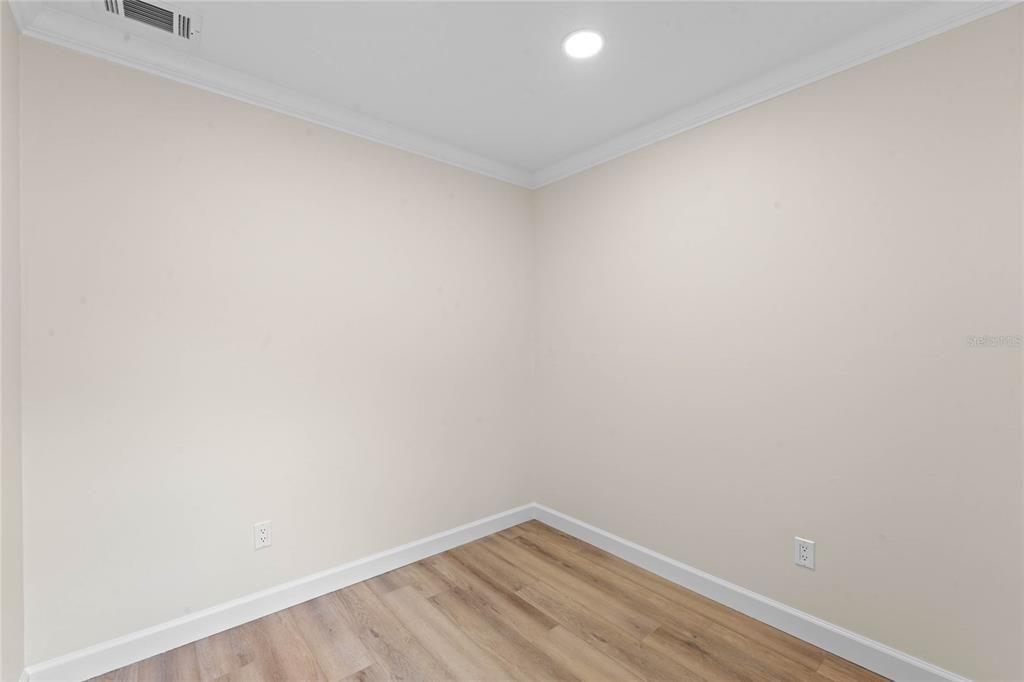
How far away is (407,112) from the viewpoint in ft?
8.10

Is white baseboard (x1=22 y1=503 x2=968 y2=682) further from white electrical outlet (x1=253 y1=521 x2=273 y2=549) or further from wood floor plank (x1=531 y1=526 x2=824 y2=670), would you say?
white electrical outlet (x1=253 y1=521 x2=273 y2=549)

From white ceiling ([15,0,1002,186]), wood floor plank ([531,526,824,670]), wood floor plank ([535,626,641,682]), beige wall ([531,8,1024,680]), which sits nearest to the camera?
beige wall ([531,8,1024,680])

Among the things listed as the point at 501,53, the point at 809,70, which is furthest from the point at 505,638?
the point at 809,70

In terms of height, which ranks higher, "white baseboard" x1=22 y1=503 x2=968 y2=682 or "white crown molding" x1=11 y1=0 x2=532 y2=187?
"white crown molding" x1=11 y1=0 x2=532 y2=187

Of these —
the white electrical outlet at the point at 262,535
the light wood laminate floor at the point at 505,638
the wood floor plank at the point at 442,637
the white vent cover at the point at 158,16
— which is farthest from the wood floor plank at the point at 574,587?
the white vent cover at the point at 158,16

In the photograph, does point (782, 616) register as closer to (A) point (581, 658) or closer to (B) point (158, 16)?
(A) point (581, 658)

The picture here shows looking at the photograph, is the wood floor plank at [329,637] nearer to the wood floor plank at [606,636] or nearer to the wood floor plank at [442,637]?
the wood floor plank at [442,637]

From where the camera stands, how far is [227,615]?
2086 mm

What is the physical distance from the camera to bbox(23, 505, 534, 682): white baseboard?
176 cm

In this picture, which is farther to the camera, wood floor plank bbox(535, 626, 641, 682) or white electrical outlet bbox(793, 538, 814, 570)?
white electrical outlet bbox(793, 538, 814, 570)

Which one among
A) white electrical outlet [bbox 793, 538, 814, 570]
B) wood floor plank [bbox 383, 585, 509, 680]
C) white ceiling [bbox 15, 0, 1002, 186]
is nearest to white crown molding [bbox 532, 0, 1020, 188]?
white ceiling [bbox 15, 0, 1002, 186]

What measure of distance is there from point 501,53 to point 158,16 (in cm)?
128

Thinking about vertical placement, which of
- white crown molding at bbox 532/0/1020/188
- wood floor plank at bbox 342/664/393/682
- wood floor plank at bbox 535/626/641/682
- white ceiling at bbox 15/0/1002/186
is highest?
white ceiling at bbox 15/0/1002/186

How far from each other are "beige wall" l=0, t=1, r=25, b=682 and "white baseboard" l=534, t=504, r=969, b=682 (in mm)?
2581
